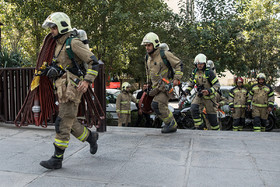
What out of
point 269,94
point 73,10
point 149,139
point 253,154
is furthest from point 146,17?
point 253,154

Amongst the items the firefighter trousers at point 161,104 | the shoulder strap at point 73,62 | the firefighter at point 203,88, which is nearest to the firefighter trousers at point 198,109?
the firefighter at point 203,88

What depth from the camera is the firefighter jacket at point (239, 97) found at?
9867mm

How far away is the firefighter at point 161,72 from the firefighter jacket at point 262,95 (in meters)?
4.67

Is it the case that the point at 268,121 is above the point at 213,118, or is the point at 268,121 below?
below

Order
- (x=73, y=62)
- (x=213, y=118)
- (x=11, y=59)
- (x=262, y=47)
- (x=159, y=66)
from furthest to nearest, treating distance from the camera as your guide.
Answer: (x=262, y=47) < (x=11, y=59) < (x=213, y=118) < (x=159, y=66) < (x=73, y=62)

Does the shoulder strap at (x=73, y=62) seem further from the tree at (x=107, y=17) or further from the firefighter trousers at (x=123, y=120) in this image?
the tree at (x=107, y=17)

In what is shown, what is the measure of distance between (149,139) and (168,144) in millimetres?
462

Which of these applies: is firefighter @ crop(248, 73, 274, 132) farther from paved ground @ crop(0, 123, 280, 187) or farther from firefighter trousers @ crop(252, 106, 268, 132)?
paved ground @ crop(0, 123, 280, 187)

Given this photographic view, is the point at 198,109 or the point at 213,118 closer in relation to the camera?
the point at 198,109

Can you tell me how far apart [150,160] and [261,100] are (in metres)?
6.46

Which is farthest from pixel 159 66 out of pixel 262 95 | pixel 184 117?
pixel 184 117

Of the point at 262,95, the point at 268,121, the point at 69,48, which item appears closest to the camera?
the point at 69,48

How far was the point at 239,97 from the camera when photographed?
32.5ft

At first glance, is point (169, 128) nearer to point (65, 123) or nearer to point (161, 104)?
point (161, 104)
